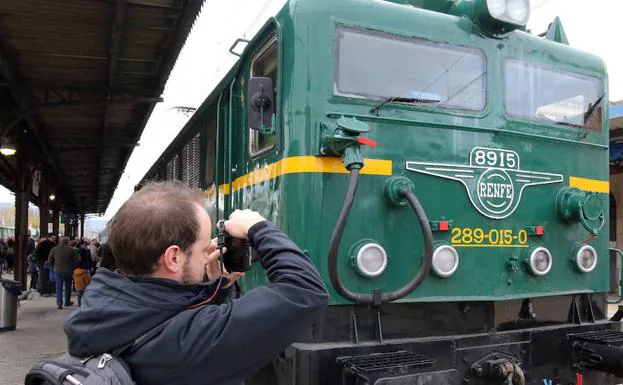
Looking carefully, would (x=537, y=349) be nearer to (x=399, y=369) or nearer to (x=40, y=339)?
(x=399, y=369)

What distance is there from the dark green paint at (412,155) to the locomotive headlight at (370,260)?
0.09 m

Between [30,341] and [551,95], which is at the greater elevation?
[551,95]

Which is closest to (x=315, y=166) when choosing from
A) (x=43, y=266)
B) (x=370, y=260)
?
(x=370, y=260)

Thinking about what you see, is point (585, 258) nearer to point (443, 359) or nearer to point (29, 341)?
point (443, 359)

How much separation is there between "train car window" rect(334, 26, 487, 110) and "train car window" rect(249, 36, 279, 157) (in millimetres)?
466

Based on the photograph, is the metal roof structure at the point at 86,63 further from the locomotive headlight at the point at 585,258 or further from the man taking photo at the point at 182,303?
the man taking photo at the point at 182,303

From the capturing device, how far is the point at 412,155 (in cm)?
361

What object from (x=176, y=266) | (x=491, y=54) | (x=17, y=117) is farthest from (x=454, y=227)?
(x=17, y=117)

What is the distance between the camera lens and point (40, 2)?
22.8 ft

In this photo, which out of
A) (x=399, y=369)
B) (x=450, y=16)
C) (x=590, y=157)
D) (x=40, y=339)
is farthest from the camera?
(x=40, y=339)

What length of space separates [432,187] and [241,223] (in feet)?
7.30

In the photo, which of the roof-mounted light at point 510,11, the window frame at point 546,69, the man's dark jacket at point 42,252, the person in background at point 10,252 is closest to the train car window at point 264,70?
the roof-mounted light at point 510,11

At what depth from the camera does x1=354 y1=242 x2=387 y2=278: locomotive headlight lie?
3307 mm

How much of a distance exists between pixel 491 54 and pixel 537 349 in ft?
6.65
